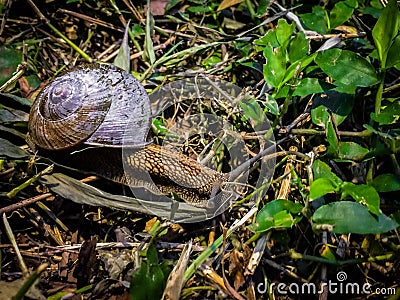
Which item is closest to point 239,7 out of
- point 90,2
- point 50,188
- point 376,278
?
point 90,2

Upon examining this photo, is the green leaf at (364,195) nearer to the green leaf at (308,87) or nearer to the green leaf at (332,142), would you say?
the green leaf at (332,142)

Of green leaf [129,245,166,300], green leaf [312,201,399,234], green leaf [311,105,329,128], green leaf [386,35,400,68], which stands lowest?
green leaf [129,245,166,300]

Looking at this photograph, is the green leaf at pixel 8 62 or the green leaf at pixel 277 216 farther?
the green leaf at pixel 8 62

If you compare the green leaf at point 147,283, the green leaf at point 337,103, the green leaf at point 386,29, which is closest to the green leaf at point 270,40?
the green leaf at point 337,103

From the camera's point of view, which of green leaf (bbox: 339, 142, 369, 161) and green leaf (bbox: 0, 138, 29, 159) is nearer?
green leaf (bbox: 339, 142, 369, 161)

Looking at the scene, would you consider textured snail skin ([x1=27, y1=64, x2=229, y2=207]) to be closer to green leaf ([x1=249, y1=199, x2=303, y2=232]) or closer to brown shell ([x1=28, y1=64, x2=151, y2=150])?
brown shell ([x1=28, y1=64, x2=151, y2=150])

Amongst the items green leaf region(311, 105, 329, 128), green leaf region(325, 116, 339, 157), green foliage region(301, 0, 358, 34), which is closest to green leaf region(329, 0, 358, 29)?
green foliage region(301, 0, 358, 34)
